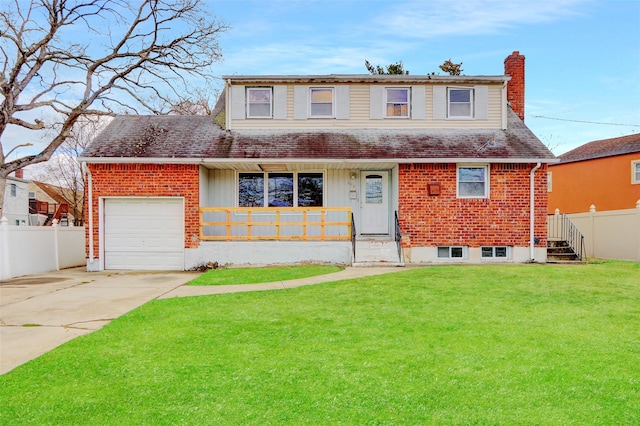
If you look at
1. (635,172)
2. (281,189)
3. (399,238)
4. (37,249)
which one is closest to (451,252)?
(399,238)

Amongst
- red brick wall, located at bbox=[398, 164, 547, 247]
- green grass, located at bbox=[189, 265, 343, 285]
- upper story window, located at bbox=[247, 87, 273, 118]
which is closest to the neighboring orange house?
red brick wall, located at bbox=[398, 164, 547, 247]

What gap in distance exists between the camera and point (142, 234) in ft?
46.9

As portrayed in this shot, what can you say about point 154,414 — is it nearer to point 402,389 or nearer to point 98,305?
point 402,389

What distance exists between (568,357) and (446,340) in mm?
1324

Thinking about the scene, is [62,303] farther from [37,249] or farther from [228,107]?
[228,107]

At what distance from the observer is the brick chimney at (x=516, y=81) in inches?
671

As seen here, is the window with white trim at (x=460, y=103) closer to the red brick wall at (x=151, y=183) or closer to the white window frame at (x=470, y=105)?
the white window frame at (x=470, y=105)

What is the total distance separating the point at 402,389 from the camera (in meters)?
4.08

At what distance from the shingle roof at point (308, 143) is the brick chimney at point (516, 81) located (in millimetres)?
1390

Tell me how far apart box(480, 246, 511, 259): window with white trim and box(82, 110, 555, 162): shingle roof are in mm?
2919

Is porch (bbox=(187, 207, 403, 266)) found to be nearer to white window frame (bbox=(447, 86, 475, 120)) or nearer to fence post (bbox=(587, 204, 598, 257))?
white window frame (bbox=(447, 86, 475, 120))

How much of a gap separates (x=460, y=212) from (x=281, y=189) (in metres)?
6.07

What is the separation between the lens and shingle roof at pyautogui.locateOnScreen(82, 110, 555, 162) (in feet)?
→ 46.4

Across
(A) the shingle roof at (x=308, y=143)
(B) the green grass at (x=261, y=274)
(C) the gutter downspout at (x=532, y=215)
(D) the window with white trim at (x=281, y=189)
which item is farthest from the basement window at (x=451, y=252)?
(D) the window with white trim at (x=281, y=189)
